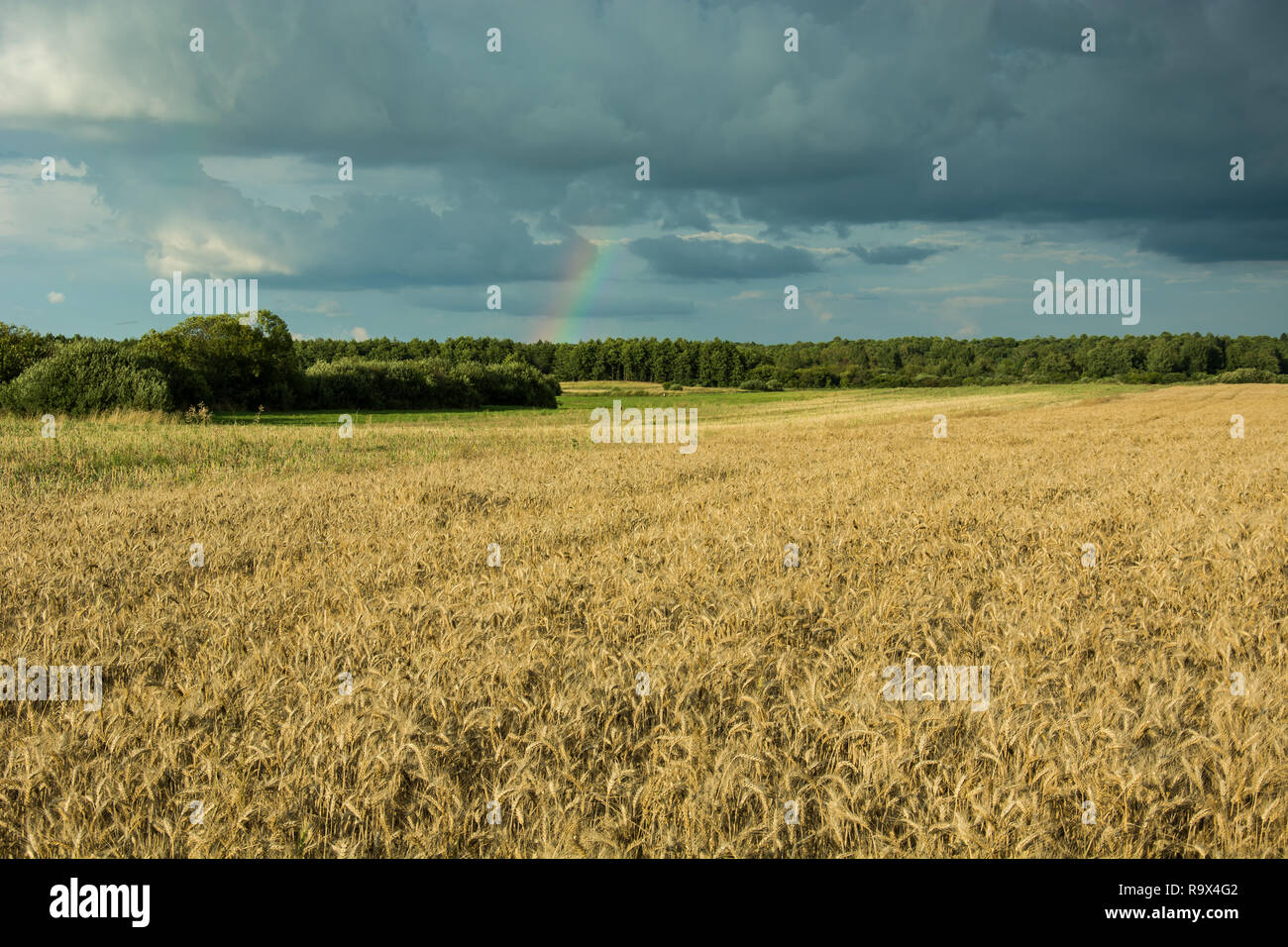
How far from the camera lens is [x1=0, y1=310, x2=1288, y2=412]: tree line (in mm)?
36625

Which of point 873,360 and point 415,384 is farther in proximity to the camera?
point 873,360

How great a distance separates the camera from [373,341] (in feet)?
412

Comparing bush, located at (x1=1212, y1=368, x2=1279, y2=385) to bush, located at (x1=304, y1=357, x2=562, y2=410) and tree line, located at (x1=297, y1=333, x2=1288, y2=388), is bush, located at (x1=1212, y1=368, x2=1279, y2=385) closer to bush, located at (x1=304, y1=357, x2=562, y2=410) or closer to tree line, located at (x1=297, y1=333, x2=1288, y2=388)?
tree line, located at (x1=297, y1=333, x2=1288, y2=388)

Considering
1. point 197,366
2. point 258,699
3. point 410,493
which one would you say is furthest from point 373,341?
point 258,699

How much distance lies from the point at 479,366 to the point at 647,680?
70195 mm

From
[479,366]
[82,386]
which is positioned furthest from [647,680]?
[479,366]

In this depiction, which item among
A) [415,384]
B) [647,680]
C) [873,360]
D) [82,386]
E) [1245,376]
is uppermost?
[873,360]

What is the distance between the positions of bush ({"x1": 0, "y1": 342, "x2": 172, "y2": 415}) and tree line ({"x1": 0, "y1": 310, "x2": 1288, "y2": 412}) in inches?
2.2

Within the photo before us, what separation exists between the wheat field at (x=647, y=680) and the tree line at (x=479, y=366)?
31468 mm

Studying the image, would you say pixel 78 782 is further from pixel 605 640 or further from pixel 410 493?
pixel 410 493

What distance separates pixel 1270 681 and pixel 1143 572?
2.64 m

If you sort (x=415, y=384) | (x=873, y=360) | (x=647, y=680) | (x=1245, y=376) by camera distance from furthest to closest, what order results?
(x=873, y=360), (x=1245, y=376), (x=415, y=384), (x=647, y=680)

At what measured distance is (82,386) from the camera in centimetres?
3538

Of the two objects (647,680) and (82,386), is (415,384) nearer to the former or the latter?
(82,386)
